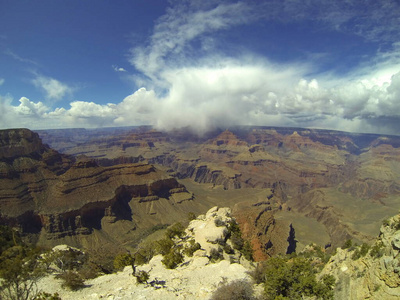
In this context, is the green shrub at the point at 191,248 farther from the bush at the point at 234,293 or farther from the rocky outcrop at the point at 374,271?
the rocky outcrop at the point at 374,271

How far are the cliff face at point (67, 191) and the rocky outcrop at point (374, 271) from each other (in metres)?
100

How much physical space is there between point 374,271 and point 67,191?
4674 inches

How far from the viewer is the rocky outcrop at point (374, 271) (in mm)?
15375

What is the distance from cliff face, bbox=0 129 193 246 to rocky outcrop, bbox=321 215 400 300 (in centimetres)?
10018

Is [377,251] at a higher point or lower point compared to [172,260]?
A: higher

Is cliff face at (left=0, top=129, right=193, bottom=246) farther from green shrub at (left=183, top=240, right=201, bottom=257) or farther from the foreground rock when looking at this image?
the foreground rock

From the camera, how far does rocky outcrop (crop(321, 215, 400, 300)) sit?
15.4 meters

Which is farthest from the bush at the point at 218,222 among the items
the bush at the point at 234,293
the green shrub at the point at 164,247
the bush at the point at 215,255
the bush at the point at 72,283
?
the bush at the point at 72,283

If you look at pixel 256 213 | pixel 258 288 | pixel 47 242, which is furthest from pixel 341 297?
pixel 47 242

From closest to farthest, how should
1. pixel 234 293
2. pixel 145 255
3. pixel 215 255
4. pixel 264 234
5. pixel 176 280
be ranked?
pixel 234 293 → pixel 176 280 → pixel 215 255 → pixel 145 255 → pixel 264 234

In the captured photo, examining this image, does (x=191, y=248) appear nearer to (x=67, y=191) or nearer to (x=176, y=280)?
(x=176, y=280)

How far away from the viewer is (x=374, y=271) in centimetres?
1730

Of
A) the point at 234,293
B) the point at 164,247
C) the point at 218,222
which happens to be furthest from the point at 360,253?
the point at 164,247

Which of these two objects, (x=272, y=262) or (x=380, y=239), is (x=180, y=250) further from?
(x=380, y=239)
